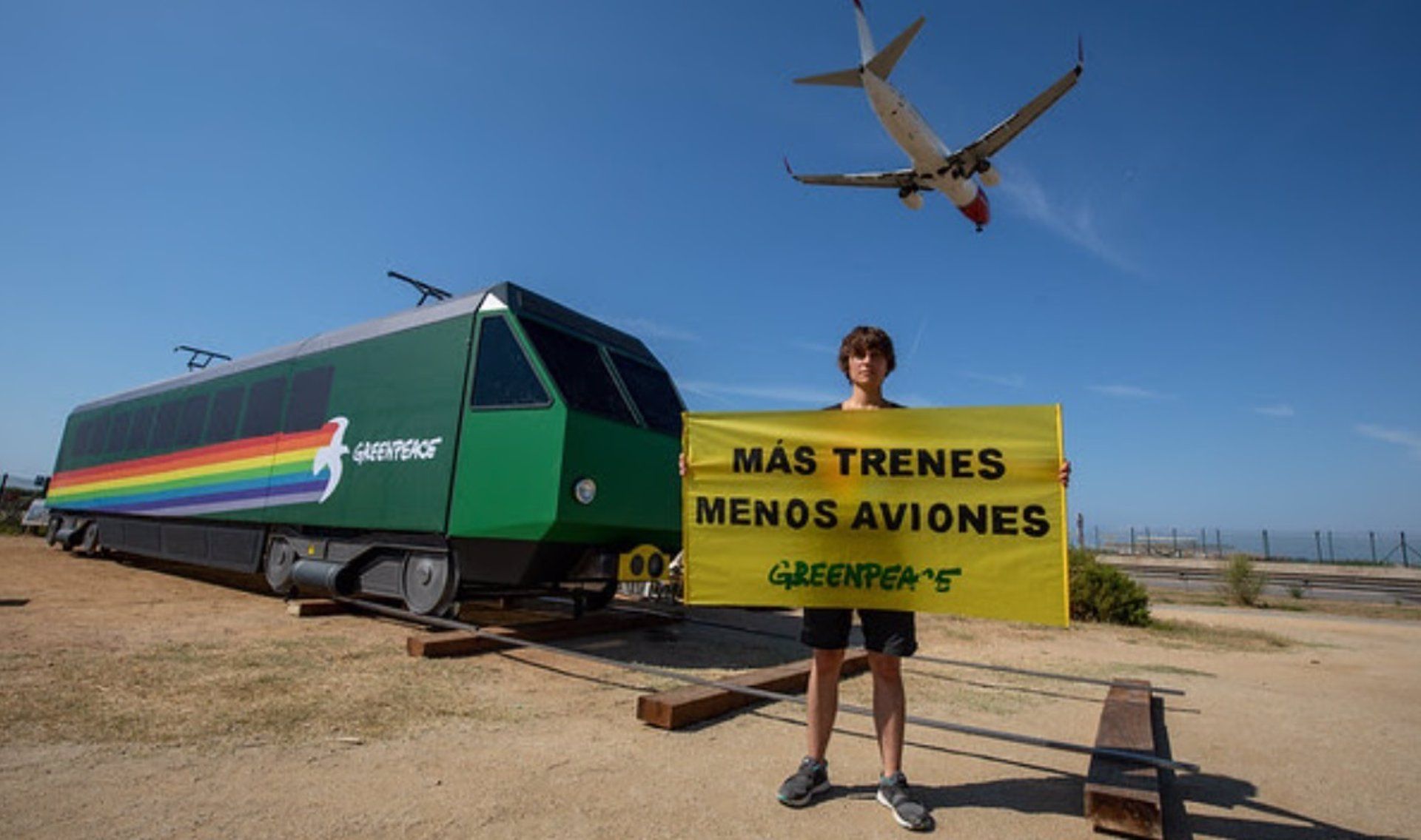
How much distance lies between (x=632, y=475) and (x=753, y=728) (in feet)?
9.18

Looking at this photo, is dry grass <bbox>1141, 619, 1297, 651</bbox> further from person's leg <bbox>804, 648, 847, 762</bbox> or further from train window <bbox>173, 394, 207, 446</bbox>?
train window <bbox>173, 394, 207, 446</bbox>

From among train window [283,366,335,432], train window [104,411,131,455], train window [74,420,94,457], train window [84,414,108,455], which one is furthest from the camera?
train window [74,420,94,457]

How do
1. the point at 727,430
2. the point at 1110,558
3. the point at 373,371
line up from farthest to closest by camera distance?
the point at 1110,558, the point at 373,371, the point at 727,430

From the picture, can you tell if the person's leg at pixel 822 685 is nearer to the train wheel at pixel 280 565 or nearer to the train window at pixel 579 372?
the train window at pixel 579 372

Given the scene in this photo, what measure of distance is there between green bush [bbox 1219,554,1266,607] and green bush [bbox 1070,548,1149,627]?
32.0 feet

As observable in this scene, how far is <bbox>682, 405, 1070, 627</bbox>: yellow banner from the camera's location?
3150 mm

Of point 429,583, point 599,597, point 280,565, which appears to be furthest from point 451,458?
→ point 280,565

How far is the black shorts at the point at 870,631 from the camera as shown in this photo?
291 centimetres

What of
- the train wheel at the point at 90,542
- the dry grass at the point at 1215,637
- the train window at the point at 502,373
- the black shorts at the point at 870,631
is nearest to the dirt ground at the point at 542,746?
the black shorts at the point at 870,631

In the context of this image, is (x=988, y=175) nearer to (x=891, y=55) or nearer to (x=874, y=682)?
(x=891, y=55)

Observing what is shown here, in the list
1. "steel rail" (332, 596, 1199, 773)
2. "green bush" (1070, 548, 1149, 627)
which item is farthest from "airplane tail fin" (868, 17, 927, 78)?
"steel rail" (332, 596, 1199, 773)

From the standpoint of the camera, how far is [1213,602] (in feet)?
61.2

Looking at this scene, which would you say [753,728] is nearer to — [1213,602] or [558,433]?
[558,433]

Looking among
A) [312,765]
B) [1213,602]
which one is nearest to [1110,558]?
[1213,602]
